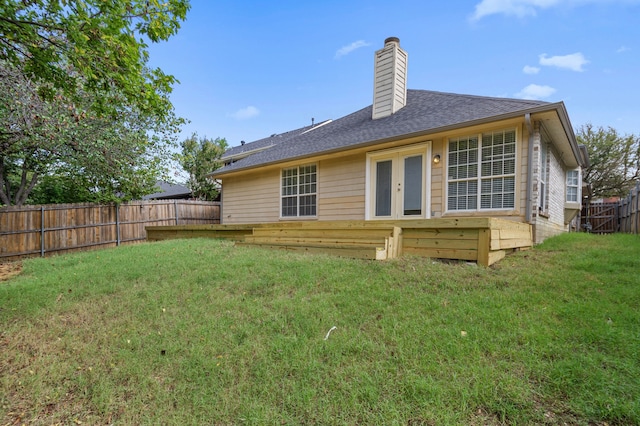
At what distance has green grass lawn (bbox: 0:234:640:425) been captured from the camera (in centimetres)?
202

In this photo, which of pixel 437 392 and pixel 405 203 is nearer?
pixel 437 392

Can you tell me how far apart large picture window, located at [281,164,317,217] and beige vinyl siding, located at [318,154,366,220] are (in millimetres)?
309

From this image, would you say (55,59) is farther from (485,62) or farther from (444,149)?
(485,62)

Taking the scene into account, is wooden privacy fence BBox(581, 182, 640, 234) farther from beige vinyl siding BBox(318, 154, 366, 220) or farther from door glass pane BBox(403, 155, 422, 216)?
beige vinyl siding BBox(318, 154, 366, 220)

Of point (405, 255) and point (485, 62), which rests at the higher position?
point (485, 62)

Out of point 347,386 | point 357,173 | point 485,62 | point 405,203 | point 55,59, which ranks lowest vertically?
point 347,386

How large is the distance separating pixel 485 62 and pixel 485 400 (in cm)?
1244

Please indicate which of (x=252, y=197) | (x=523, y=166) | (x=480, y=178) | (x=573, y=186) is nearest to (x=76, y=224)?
(x=252, y=197)

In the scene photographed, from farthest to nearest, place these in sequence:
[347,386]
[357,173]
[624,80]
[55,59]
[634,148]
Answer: [634,148] < [624,80] < [357,173] < [55,59] < [347,386]

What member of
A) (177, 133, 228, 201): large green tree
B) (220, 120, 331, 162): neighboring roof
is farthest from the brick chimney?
(177, 133, 228, 201): large green tree

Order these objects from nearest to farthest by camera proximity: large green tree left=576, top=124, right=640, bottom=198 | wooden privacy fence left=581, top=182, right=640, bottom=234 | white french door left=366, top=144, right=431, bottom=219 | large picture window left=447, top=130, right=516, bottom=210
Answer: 1. large picture window left=447, top=130, right=516, bottom=210
2. white french door left=366, top=144, right=431, bottom=219
3. wooden privacy fence left=581, top=182, right=640, bottom=234
4. large green tree left=576, top=124, right=640, bottom=198

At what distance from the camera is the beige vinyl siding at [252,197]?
1052cm

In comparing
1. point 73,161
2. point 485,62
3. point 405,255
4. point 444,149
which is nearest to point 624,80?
point 485,62

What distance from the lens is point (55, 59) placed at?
13.1 feet
